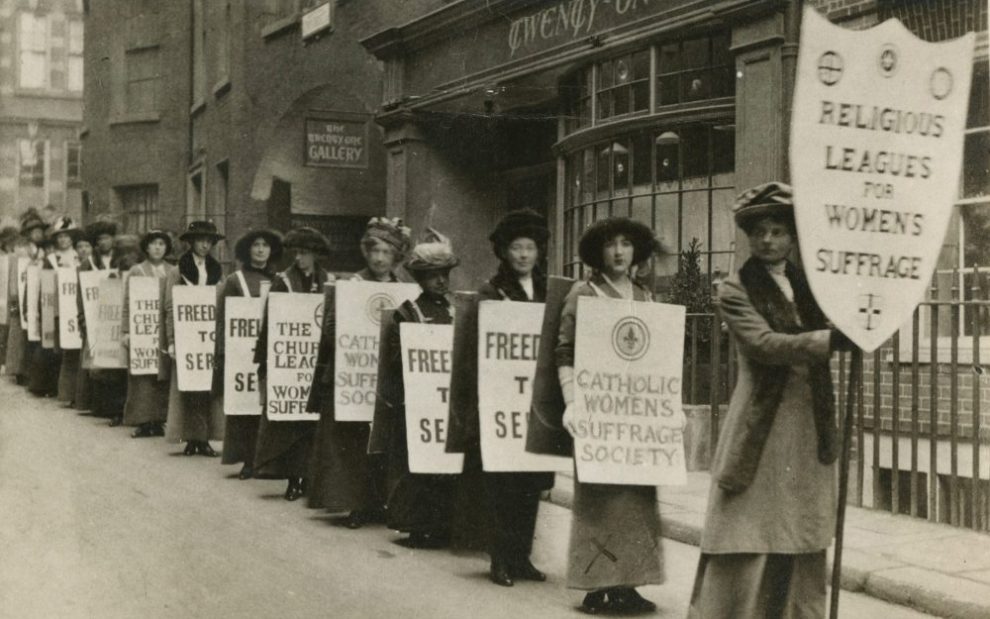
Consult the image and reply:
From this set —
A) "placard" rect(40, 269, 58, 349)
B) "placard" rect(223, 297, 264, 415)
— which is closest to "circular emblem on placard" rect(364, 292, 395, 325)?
"placard" rect(223, 297, 264, 415)

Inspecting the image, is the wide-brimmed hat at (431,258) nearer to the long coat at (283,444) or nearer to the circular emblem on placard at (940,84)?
the long coat at (283,444)

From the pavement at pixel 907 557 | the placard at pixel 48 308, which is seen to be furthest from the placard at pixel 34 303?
the pavement at pixel 907 557

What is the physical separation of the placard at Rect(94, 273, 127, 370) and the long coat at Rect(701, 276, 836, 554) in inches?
398

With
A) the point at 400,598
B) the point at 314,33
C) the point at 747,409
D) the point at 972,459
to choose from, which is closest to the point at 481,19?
the point at 314,33

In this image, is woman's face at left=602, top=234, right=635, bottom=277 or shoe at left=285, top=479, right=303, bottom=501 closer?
woman's face at left=602, top=234, right=635, bottom=277

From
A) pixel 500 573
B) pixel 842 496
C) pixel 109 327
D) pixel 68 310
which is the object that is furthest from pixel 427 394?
pixel 68 310

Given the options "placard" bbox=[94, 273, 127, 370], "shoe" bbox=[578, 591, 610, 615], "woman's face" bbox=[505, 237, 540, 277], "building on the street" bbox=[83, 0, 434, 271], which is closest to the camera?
"shoe" bbox=[578, 591, 610, 615]

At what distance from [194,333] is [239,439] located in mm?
1692

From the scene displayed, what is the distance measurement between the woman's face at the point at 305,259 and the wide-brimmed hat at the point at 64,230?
7.66 metres

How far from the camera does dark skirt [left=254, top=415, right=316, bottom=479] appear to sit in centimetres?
966

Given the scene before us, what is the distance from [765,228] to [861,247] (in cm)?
56

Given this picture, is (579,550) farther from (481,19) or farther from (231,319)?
(481,19)

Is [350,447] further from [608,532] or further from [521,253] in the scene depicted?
[608,532]

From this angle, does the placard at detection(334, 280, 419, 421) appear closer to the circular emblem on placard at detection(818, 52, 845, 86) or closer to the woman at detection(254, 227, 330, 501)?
the woman at detection(254, 227, 330, 501)
